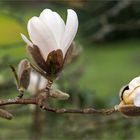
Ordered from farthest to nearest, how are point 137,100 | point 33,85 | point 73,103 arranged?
point 73,103
point 33,85
point 137,100

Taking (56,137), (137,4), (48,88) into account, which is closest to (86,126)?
(56,137)

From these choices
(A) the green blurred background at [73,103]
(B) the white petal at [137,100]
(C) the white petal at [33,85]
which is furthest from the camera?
(A) the green blurred background at [73,103]

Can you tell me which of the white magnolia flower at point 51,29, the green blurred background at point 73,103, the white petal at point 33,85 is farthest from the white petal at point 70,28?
the green blurred background at point 73,103

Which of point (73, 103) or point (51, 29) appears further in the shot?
point (73, 103)

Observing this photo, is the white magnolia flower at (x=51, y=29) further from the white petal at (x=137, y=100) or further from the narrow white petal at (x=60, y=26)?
the white petal at (x=137, y=100)

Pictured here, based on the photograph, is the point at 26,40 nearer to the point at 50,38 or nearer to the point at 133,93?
the point at 50,38

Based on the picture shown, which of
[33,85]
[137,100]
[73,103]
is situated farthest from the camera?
[73,103]

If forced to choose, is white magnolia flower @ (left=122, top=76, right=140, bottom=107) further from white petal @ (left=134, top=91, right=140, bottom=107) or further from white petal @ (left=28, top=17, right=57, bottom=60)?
white petal @ (left=28, top=17, right=57, bottom=60)

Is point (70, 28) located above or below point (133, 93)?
above

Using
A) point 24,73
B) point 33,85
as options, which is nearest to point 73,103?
point 33,85

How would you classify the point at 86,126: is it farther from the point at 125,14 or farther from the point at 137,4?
the point at 125,14
